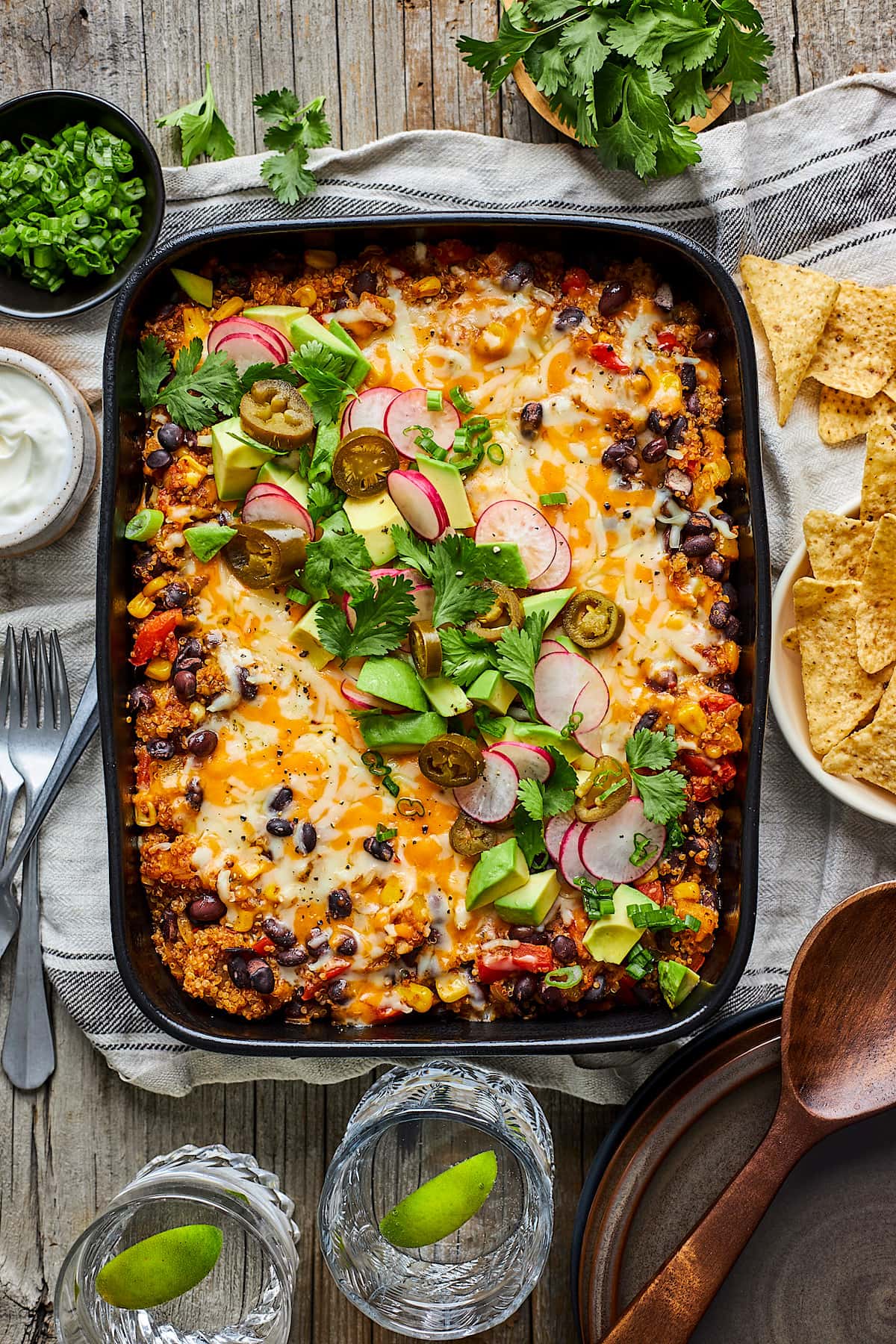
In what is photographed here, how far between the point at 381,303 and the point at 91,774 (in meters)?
1.64

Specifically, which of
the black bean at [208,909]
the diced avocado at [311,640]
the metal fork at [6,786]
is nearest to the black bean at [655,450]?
the diced avocado at [311,640]

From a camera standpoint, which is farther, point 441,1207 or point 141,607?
point 141,607

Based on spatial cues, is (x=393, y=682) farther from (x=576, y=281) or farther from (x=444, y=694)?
(x=576, y=281)

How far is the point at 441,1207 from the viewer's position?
273cm

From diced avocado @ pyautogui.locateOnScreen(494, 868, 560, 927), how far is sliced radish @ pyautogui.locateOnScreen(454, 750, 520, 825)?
189 mm

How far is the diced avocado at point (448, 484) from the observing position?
3.05 meters

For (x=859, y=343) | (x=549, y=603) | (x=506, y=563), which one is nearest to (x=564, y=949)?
(x=549, y=603)

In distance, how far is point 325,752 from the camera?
3084 millimetres

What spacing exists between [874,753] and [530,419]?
1314mm

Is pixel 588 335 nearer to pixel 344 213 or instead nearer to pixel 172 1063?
pixel 344 213

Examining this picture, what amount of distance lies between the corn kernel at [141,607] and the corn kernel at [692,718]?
4.79 feet

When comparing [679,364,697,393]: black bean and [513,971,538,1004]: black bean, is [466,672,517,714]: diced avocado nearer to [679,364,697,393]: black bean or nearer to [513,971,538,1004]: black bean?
[513,971,538,1004]: black bean

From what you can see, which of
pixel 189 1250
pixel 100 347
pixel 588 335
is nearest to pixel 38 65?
pixel 100 347

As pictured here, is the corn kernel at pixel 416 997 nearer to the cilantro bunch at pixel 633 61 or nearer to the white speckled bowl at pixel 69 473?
the white speckled bowl at pixel 69 473
